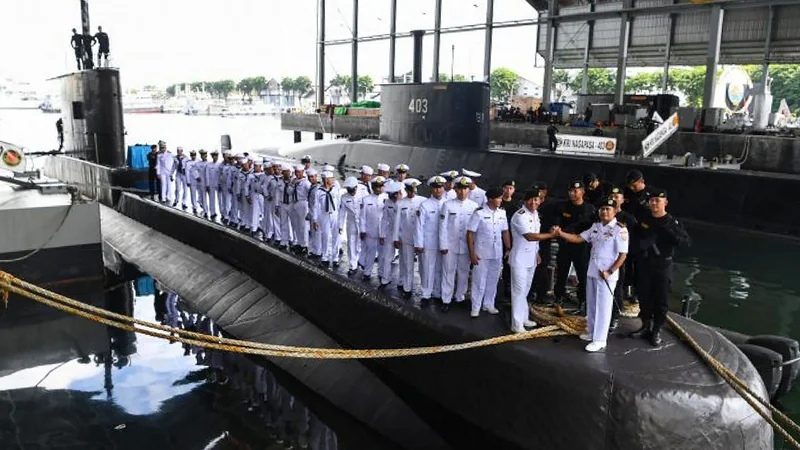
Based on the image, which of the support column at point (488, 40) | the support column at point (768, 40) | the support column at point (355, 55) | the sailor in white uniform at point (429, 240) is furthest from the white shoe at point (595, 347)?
the support column at point (355, 55)

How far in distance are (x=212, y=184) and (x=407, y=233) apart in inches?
259

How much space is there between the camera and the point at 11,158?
469 inches

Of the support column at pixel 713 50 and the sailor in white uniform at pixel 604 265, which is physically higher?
the support column at pixel 713 50

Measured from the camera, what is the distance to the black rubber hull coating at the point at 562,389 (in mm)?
4688

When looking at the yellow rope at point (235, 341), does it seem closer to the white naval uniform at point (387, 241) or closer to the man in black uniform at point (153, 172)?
the white naval uniform at point (387, 241)

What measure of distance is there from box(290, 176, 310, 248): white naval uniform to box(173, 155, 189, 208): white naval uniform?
16.5 ft

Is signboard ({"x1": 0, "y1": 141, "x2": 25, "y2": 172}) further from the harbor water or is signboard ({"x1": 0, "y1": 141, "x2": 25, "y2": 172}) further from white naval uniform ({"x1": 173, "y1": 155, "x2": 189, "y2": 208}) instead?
the harbor water

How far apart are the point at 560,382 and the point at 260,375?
440 cm

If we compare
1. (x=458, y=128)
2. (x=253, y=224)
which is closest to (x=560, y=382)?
(x=253, y=224)

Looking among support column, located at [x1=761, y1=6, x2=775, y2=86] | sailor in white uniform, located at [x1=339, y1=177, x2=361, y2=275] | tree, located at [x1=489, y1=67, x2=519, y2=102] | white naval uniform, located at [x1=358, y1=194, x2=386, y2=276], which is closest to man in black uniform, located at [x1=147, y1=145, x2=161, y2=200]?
sailor in white uniform, located at [x1=339, y1=177, x2=361, y2=275]

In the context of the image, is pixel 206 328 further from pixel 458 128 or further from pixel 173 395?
pixel 458 128

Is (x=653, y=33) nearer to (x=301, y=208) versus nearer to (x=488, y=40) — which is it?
(x=488, y=40)

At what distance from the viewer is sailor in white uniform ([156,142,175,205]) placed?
46.4 ft

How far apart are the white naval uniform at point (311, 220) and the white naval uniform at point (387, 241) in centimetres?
146
